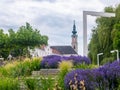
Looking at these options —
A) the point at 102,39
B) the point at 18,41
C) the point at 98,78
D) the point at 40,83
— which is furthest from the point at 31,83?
the point at 18,41

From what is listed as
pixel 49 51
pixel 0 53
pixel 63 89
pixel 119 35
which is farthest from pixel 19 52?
pixel 49 51

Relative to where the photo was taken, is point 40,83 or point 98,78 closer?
point 98,78

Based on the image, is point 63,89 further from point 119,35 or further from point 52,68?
point 119,35

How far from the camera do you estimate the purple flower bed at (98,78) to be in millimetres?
9406

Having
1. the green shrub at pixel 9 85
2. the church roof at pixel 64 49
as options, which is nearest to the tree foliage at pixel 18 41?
the green shrub at pixel 9 85

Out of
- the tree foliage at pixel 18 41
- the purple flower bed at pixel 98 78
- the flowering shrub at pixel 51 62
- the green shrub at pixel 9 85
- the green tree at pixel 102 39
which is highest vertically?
the purple flower bed at pixel 98 78

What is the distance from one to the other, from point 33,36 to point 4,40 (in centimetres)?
472

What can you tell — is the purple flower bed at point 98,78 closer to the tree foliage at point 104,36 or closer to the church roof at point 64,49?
the tree foliage at point 104,36

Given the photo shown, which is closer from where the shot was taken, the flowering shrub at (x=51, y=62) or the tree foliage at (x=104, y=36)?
the flowering shrub at (x=51, y=62)

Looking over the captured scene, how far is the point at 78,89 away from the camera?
9.07m

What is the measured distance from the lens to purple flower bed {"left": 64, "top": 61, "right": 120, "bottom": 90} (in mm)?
9406

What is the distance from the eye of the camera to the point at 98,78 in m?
9.58

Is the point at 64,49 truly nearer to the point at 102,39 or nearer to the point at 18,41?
the point at 18,41

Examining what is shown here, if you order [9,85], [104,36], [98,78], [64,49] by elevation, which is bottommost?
[64,49]
